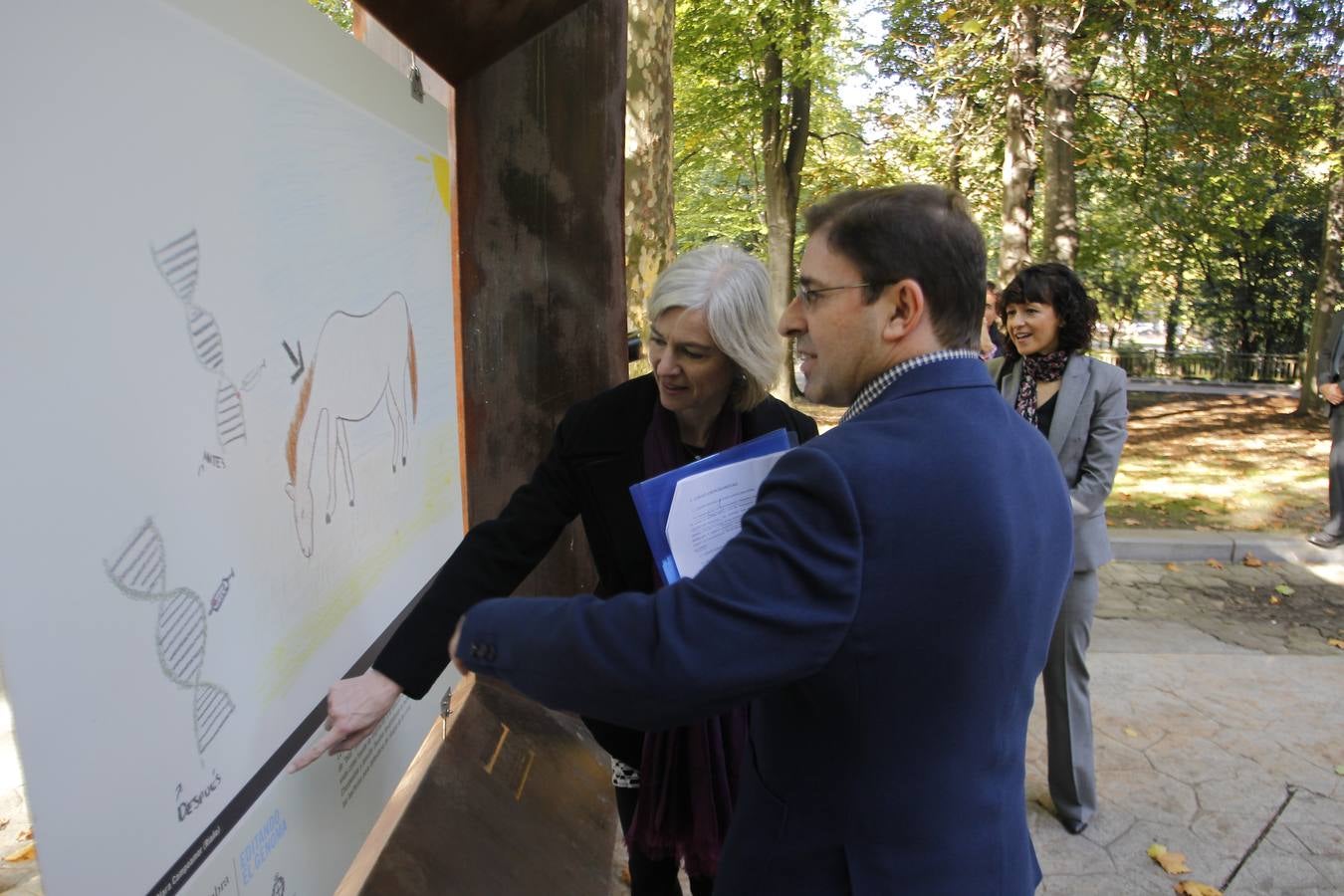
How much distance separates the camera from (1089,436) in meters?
3.35

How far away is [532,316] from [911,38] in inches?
425

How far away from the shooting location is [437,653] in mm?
1738

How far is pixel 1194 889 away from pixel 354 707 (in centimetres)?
283

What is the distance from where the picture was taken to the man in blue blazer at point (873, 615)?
1.10m

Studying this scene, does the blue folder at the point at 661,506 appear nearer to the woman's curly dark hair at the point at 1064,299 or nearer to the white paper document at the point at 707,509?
the white paper document at the point at 707,509

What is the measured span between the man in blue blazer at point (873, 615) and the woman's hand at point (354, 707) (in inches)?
18.2

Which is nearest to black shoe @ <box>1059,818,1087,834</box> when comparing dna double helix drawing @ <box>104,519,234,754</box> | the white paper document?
the white paper document

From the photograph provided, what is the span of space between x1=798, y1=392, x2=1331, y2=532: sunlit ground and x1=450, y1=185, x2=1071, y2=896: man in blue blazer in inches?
285

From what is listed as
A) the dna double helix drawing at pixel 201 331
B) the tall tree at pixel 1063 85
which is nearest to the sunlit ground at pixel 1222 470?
the tall tree at pixel 1063 85

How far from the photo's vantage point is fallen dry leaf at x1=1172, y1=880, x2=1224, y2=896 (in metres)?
3.09

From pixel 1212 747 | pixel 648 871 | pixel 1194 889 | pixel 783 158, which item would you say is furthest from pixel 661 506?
pixel 783 158

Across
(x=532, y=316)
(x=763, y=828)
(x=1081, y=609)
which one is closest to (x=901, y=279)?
(x=763, y=828)

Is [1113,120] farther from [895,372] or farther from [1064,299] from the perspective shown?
[895,372]

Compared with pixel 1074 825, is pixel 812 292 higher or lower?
higher
